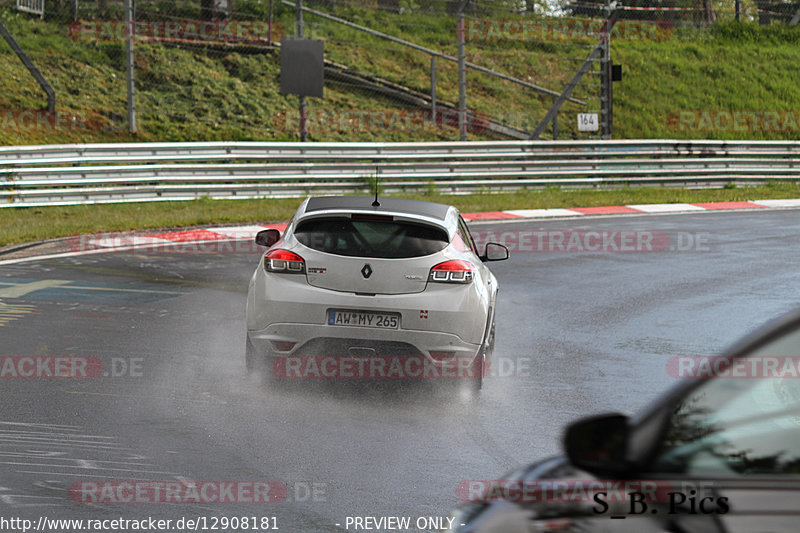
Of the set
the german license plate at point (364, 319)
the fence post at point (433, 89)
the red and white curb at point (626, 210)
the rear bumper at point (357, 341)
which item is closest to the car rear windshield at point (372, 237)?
the german license plate at point (364, 319)

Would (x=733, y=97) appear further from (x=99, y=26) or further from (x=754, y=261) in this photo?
(x=754, y=261)

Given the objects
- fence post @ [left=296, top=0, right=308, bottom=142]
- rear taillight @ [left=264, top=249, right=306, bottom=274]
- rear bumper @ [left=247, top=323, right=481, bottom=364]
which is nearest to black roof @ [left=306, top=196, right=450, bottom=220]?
rear taillight @ [left=264, top=249, right=306, bottom=274]

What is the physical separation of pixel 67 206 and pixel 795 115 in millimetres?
28573

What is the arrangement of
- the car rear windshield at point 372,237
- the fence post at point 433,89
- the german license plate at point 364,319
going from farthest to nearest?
the fence post at point 433,89
the car rear windshield at point 372,237
the german license plate at point 364,319

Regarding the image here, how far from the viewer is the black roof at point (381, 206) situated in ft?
27.5

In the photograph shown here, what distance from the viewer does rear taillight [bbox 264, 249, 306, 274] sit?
26.9 feet

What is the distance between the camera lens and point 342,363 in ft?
29.8

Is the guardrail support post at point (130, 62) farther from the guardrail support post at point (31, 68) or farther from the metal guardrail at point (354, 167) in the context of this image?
the guardrail support post at point (31, 68)

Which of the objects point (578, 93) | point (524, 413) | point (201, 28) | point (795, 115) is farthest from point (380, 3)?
point (524, 413)

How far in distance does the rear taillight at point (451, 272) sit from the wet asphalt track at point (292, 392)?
81 centimetres

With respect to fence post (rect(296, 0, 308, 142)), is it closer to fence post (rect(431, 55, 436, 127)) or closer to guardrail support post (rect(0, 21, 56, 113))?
fence post (rect(431, 55, 436, 127))

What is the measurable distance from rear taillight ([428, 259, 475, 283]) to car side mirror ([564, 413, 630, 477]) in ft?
16.4

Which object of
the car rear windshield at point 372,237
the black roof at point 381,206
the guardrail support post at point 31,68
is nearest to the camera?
the car rear windshield at point 372,237

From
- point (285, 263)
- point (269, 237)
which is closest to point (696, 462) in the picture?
point (285, 263)
